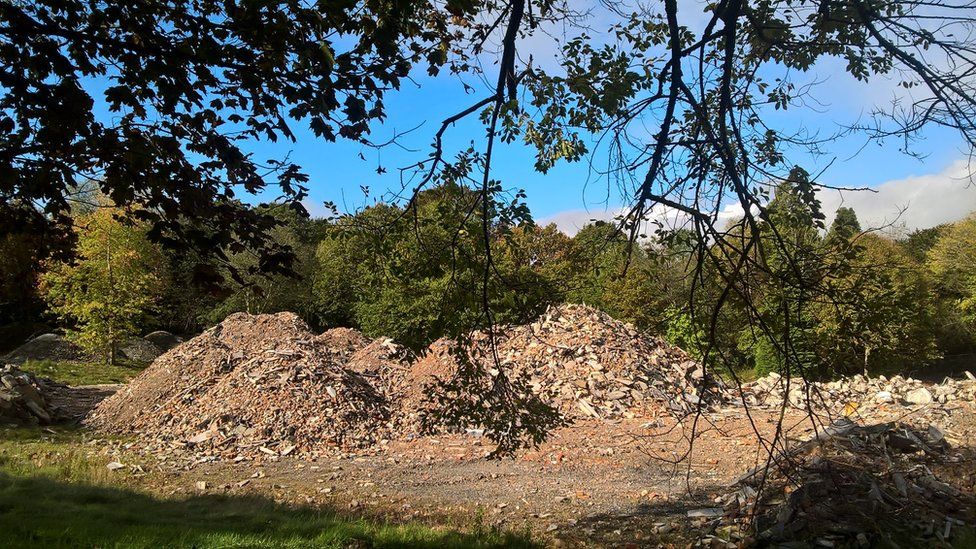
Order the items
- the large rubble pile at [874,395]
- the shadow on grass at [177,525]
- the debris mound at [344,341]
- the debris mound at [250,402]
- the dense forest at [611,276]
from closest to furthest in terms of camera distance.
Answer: the dense forest at [611,276]
the shadow on grass at [177,525]
the debris mound at [250,402]
the large rubble pile at [874,395]
the debris mound at [344,341]

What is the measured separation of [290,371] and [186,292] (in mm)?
24357

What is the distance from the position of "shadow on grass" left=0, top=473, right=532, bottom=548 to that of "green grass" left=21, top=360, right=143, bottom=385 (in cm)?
1459

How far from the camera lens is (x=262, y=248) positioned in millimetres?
5102

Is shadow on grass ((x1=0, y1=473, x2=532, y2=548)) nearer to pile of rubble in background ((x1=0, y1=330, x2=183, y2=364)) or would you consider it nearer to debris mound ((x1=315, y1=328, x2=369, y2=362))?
debris mound ((x1=315, y1=328, x2=369, y2=362))

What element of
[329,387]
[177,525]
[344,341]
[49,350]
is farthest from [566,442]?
[49,350]

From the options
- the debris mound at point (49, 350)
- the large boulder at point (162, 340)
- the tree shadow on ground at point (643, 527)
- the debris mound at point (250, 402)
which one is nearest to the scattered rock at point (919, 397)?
the tree shadow on ground at point (643, 527)

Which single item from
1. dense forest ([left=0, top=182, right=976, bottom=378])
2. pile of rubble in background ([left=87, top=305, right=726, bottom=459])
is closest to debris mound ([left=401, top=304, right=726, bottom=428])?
pile of rubble in background ([left=87, top=305, right=726, bottom=459])

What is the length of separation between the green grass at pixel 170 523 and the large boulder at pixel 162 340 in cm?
2350

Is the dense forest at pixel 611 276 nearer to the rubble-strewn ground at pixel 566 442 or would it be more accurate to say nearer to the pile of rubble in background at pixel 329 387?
the rubble-strewn ground at pixel 566 442

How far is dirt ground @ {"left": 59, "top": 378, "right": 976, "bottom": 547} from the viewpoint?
22.3 ft

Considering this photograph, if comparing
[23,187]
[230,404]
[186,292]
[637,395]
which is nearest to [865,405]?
[637,395]

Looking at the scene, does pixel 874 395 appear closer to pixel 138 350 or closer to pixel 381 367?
pixel 381 367

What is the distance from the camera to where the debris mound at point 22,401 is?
42.5 feet

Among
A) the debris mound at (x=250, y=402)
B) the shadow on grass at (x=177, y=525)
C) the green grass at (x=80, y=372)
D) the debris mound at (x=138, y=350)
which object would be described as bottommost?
the shadow on grass at (x=177, y=525)
